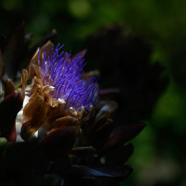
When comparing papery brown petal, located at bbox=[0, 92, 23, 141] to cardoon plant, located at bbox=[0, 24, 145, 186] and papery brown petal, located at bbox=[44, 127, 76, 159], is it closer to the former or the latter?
cardoon plant, located at bbox=[0, 24, 145, 186]

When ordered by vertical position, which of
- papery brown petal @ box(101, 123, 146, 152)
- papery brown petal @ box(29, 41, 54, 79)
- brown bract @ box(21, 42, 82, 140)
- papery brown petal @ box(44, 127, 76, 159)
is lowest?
papery brown petal @ box(101, 123, 146, 152)

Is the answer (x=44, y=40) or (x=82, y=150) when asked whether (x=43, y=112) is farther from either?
(x=44, y=40)

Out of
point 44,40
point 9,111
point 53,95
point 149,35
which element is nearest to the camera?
point 9,111

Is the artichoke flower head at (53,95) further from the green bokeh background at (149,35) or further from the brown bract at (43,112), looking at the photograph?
the green bokeh background at (149,35)

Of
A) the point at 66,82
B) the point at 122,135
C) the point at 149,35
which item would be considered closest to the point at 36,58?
the point at 66,82

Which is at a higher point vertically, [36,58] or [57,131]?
[36,58]

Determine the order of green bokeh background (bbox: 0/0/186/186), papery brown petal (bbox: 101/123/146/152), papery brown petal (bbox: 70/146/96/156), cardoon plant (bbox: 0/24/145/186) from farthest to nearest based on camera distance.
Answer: green bokeh background (bbox: 0/0/186/186) < papery brown petal (bbox: 101/123/146/152) < papery brown petal (bbox: 70/146/96/156) < cardoon plant (bbox: 0/24/145/186)

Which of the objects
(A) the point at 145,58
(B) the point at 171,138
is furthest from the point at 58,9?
(B) the point at 171,138

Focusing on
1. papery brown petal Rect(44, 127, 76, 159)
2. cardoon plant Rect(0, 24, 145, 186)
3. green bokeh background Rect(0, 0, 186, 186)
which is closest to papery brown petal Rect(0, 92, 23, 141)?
cardoon plant Rect(0, 24, 145, 186)
